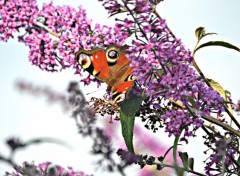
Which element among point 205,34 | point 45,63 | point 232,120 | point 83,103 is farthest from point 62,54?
point 83,103

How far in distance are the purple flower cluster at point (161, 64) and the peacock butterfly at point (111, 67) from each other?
13cm

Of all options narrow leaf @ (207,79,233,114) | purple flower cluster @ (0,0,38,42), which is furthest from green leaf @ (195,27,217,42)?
purple flower cluster @ (0,0,38,42)

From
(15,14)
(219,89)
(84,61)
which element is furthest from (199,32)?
(15,14)

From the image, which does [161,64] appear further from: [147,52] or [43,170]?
[43,170]

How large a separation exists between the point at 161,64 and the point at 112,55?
1.13ft

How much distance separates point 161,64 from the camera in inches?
57.6

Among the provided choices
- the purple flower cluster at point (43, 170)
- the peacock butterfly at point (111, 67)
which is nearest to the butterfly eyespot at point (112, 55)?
the peacock butterfly at point (111, 67)

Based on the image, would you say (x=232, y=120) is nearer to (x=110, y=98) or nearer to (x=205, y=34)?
(x=205, y=34)

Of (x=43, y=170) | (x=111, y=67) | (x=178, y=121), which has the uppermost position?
(x=111, y=67)

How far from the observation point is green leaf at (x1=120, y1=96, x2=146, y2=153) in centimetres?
156

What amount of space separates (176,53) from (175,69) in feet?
0.16

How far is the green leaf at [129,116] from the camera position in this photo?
156 centimetres

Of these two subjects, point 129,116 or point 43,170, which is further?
point 129,116

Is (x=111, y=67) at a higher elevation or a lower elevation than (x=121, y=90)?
higher
